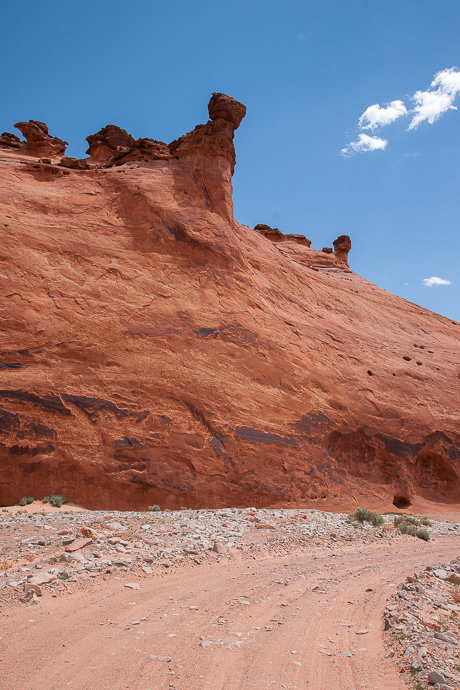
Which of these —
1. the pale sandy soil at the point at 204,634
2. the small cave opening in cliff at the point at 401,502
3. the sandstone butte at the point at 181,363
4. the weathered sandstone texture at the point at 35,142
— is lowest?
the small cave opening in cliff at the point at 401,502

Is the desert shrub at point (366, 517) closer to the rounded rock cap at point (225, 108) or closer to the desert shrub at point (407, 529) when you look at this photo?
the desert shrub at point (407, 529)

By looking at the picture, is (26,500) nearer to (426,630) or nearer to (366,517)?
(366,517)

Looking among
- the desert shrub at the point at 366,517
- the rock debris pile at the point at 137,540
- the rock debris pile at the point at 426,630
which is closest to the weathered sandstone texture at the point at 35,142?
the rock debris pile at the point at 137,540

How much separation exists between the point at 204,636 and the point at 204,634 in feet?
0.17

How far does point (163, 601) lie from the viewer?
17.5 ft

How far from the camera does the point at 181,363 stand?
13453 millimetres

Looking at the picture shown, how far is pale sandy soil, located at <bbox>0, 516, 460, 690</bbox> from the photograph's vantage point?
371 centimetres

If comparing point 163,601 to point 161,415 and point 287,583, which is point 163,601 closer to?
point 287,583

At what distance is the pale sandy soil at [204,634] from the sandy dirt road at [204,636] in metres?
0.01

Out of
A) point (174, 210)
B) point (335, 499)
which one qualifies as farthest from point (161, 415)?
point (174, 210)

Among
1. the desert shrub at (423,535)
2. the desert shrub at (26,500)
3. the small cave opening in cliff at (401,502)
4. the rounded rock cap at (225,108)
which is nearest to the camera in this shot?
the desert shrub at (26,500)

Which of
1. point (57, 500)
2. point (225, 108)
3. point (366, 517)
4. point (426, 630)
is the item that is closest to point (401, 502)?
point (366, 517)

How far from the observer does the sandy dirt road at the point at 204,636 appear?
3705 millimetres

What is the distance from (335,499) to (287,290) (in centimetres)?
927
